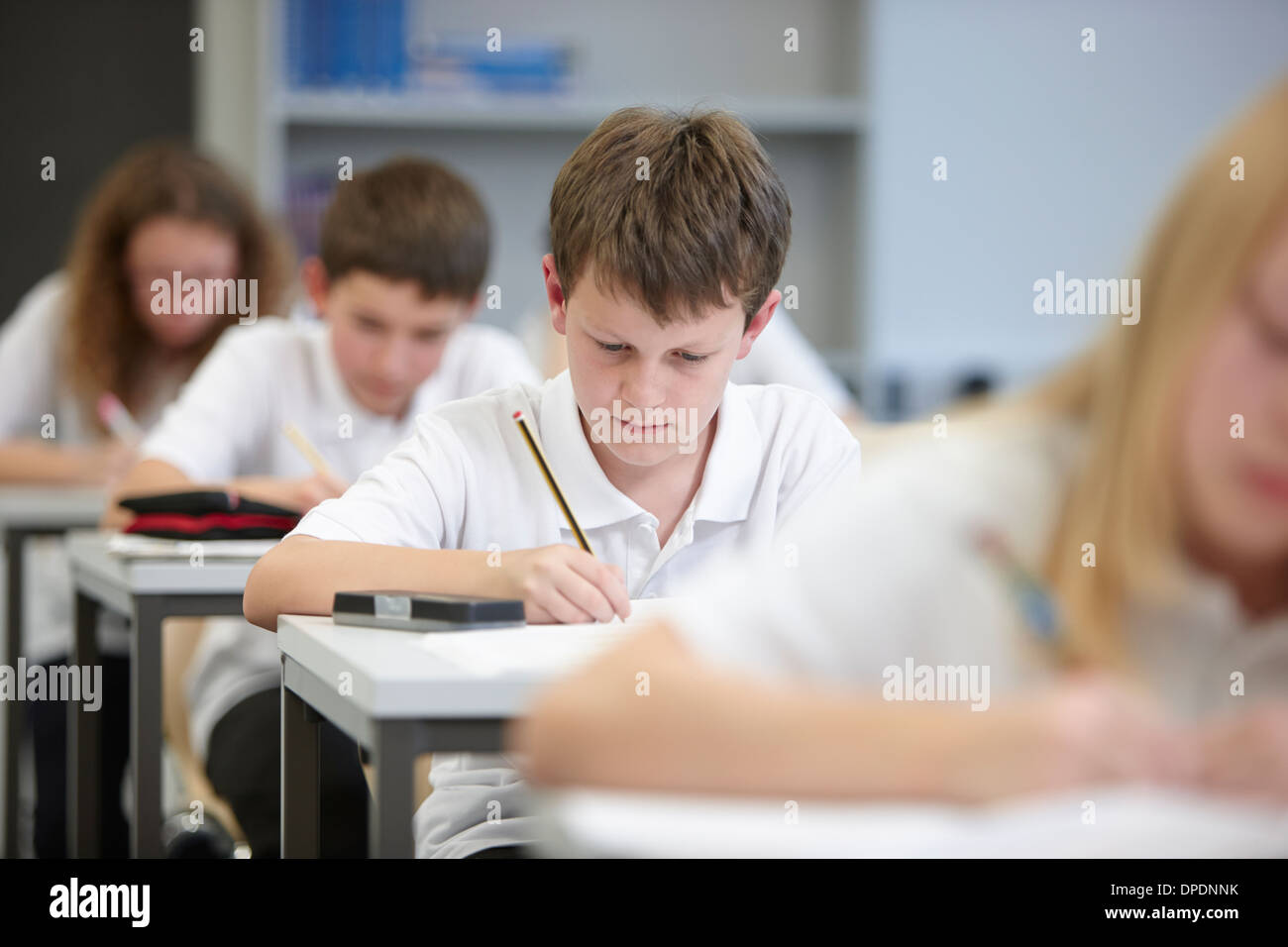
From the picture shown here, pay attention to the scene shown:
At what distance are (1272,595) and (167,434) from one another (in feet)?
5.85

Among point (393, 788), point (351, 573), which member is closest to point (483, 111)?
point (351, 573)

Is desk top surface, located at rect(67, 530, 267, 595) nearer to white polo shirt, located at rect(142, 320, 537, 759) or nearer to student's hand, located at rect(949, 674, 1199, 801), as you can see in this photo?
white polo shirt, located at rect(142, 320, 537, 759)

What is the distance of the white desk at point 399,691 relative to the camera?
87 cm

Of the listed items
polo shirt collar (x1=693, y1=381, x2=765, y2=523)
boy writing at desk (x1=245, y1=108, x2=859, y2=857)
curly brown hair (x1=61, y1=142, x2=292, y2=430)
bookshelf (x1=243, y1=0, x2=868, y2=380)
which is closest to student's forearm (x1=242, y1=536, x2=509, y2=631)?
boy writing at desk (x1=245, y1=108, x2=859, y2=857)

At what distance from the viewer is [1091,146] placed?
409 centimetres

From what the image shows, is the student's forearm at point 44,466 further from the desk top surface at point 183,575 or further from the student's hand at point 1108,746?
the student's hand at point 1108,746

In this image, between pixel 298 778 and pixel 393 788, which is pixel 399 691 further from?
pixel 298 778

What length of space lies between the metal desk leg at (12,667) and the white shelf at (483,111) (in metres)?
1.67

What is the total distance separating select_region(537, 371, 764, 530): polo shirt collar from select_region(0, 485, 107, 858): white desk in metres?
1.23

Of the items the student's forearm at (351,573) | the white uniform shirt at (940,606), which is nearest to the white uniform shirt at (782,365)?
the student's forearm at (351,573)

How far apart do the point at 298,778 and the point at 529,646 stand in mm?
281

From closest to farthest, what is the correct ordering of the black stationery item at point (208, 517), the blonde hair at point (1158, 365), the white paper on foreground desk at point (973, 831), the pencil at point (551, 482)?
the white paper on foreground desk at point (973, 831) < the blonde hair at point (1158, 365) < the pencil at point (551, 482) < the black stationery item at point (208, 517)

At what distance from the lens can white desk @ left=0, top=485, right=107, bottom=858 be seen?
2338 mm
